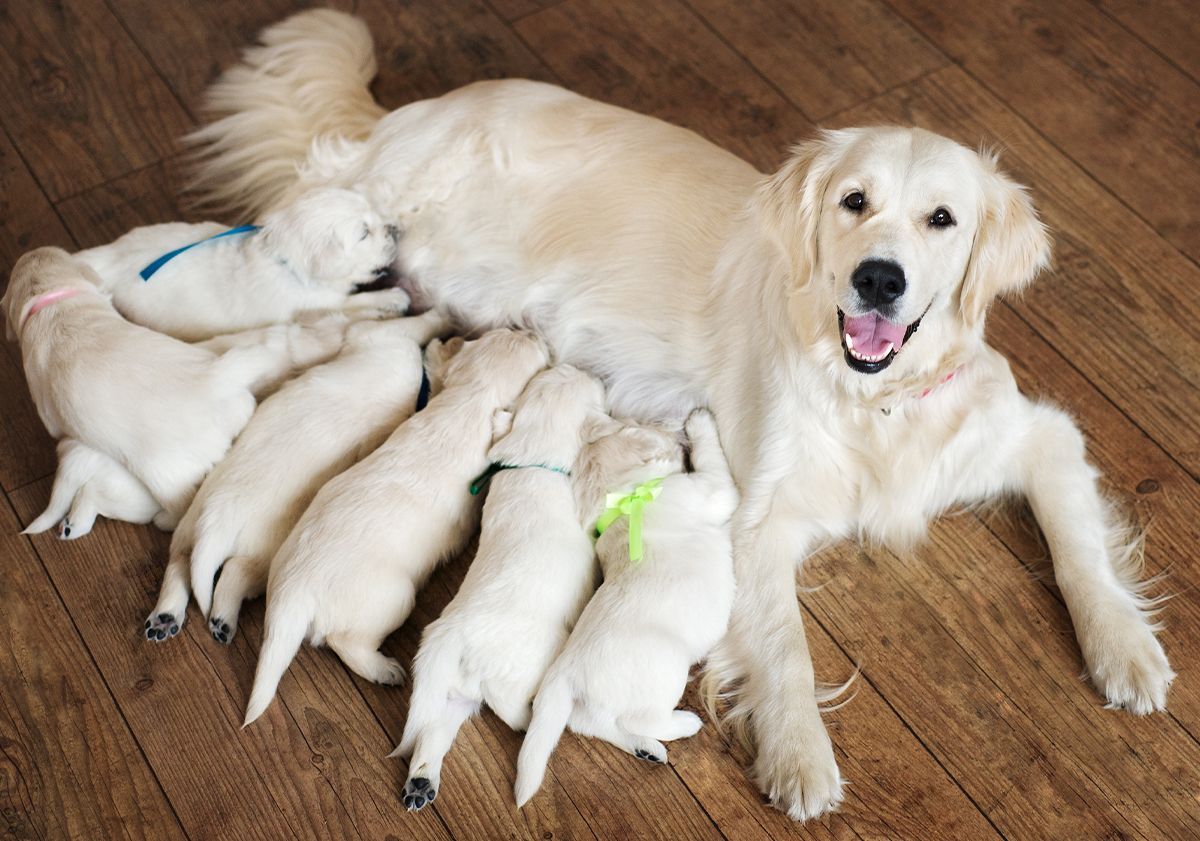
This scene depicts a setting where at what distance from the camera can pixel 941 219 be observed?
187cm

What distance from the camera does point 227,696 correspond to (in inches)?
79.8

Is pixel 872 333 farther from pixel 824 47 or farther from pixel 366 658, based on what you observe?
pixel 824 47

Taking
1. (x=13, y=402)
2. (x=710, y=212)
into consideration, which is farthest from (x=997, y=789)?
(x=13, y=402)

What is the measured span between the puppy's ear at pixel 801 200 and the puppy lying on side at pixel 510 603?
0.47 m

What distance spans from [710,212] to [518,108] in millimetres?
496

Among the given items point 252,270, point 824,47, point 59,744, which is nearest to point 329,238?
point 252,270

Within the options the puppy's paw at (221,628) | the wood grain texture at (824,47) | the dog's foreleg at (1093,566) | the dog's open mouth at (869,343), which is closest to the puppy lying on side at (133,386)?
the puppy's paw at (221,628)

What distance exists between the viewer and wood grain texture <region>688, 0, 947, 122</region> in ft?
10.0

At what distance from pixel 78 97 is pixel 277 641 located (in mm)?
1922

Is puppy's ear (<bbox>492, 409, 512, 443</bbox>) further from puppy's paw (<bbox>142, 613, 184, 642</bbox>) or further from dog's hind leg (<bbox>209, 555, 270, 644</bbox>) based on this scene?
puppy's paw (<bbox>142, 613, 184, 642</bbox>)

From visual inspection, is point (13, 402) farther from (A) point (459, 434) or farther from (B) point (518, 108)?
(B) point (518, 108)

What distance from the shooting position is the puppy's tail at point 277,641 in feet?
6.09

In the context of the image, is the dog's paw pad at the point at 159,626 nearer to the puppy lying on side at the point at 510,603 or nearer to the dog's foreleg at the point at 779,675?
the puppy lying on side at the point at 510,603

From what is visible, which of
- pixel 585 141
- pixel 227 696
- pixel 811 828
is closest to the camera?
pixel 811 828
